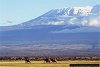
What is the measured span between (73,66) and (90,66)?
2663 mm

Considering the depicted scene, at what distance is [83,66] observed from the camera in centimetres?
8450

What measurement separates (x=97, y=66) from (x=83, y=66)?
258 cm

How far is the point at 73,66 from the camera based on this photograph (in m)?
85.2

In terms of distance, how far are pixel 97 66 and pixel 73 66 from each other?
3.73 meters

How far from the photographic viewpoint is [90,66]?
85.8 m

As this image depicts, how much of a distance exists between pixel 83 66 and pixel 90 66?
170 centimetres

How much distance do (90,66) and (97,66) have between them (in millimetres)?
1076

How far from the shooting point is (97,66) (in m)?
85.8

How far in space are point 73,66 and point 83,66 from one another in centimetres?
165
